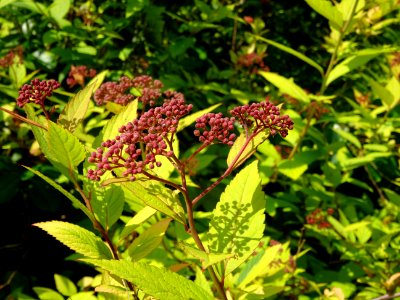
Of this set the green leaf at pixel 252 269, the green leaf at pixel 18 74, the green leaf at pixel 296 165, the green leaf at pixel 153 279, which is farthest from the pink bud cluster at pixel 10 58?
the green leaf at pixel 153 279

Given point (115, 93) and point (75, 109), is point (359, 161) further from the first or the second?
point (75, 109)

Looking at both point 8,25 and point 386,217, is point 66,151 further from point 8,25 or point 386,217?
point 8,25

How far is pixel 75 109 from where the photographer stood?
1089 millimetres

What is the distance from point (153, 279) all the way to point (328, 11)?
1.44 meters

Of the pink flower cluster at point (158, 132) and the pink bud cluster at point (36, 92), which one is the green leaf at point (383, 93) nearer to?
the pink flower cluster at point (158, 132)

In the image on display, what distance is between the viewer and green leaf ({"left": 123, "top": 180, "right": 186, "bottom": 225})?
32.3 inches

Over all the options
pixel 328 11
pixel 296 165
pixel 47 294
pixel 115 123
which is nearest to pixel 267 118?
pixel 115 123

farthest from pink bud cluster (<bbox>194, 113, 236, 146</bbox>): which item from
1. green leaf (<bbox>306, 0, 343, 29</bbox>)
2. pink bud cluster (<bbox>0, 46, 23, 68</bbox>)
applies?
pink bud cluster (<bbox>0, 46, 23, 68</bbox>)

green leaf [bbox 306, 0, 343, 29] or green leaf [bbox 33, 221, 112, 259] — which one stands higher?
green leaf [bbox 306, 0, 343, 29]

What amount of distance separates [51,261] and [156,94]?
157cm

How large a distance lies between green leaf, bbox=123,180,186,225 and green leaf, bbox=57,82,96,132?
0.30 meters

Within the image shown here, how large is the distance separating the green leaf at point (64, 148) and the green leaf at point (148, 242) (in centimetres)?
25

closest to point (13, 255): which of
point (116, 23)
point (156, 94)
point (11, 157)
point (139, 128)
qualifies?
point (11, 157)

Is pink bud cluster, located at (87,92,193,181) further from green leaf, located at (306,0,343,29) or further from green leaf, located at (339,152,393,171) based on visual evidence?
green leaf, located at (339,152,393,171)
